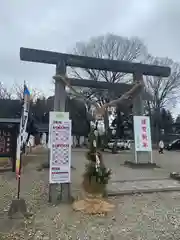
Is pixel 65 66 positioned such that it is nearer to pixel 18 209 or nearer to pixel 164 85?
pixel 18 209

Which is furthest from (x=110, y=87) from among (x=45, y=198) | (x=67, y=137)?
(x=45, y=198)

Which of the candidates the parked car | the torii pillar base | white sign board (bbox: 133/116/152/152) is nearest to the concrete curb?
the torii pillar base

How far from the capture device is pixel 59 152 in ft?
18.7

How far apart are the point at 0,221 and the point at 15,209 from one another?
33cm

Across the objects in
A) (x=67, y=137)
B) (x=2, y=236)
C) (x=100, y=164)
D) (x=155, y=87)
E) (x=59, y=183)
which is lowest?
(x=2, y=236)

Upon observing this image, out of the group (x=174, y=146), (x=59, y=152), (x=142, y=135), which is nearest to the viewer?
(x=59, y=152)

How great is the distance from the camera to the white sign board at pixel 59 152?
5.64 meters

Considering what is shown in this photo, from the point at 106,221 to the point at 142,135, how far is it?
676cm

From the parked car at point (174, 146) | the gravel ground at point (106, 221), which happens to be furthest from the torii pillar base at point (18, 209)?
the parked car at point (174, 146)

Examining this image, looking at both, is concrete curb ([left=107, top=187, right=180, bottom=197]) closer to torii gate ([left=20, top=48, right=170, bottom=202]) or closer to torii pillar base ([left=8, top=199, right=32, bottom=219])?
torii gate ([left=20, top=48, right=170, bottom=202])

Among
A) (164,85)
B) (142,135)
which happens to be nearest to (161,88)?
(164,85)

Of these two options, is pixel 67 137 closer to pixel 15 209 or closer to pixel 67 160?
pixel 67 160

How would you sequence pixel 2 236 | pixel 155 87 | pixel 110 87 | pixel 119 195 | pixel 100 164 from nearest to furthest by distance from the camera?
pixel 2 236, pixel 100 164, pixel 119 195, pixel 110 87, pixel 155 87

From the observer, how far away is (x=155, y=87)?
3519 cm
